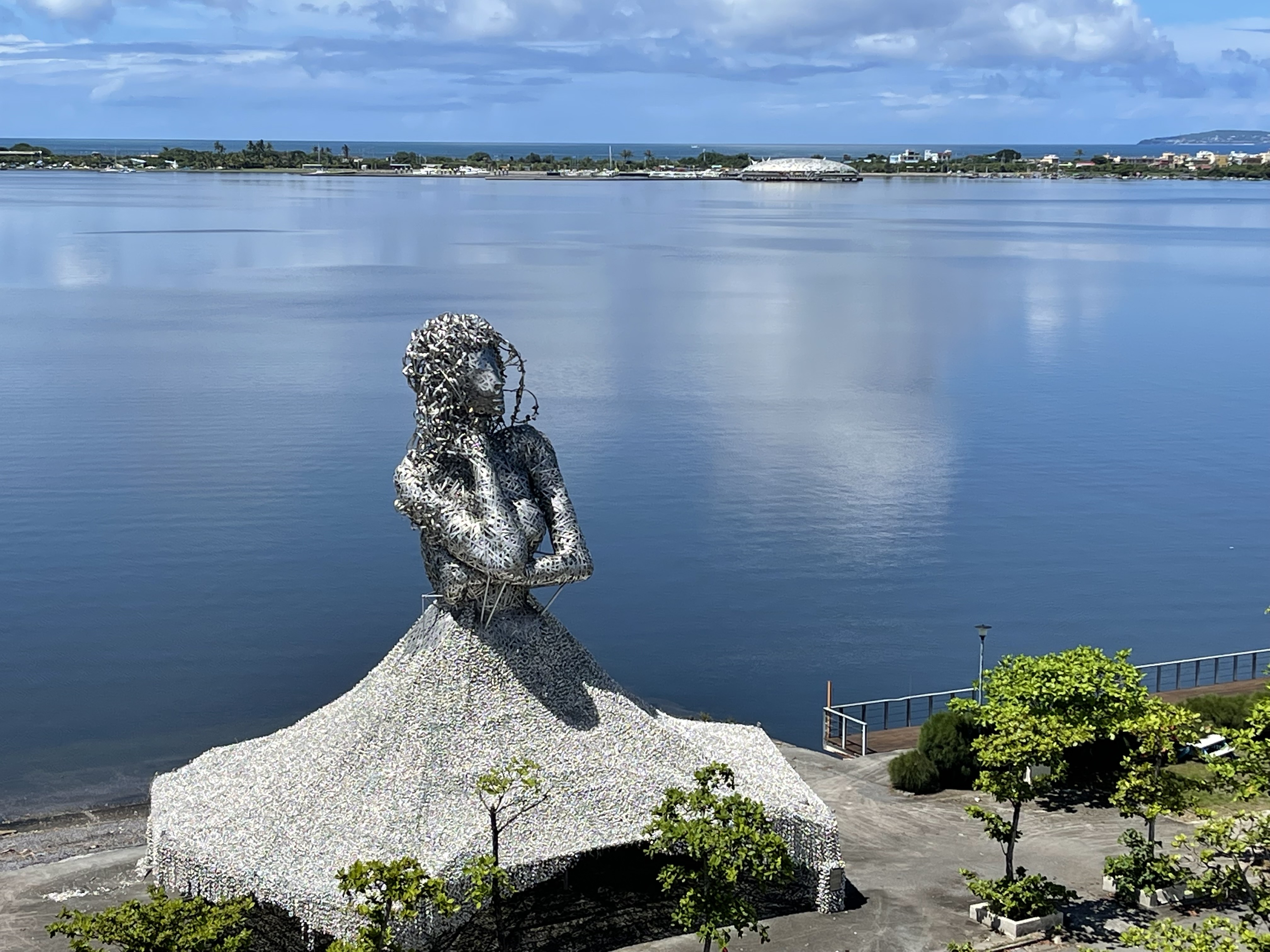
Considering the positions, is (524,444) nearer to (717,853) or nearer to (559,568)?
(559,568)

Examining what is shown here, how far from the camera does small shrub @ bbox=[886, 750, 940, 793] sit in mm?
39500

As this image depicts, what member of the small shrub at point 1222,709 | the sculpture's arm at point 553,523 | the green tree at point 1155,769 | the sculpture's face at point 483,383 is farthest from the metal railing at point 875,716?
the sculpture's face at point 483,383

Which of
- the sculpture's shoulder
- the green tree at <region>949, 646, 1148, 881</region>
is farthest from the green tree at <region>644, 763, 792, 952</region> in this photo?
the sculpture's shoulder

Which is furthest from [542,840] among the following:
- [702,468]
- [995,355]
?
[995,355]

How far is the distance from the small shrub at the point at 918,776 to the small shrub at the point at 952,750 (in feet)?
0.43

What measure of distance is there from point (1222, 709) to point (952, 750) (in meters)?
9.26

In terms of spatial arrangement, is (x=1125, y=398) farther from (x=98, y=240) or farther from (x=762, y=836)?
(x=98, y=240)

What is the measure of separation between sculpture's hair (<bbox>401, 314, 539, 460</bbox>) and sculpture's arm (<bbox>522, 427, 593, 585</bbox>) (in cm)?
161

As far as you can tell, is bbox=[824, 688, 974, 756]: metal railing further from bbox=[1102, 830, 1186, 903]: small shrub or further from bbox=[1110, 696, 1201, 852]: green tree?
bbox=[1102, 830, 1186, 903]: small shrub

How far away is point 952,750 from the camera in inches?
1559

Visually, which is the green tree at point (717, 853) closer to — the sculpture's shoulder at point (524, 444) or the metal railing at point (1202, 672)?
the sculpture's shoulder at point (524, 444)

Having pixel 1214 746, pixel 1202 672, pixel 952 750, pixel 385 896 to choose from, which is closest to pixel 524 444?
pixel 385 896

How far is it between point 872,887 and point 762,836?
7.25 metres

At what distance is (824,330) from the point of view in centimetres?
12462
